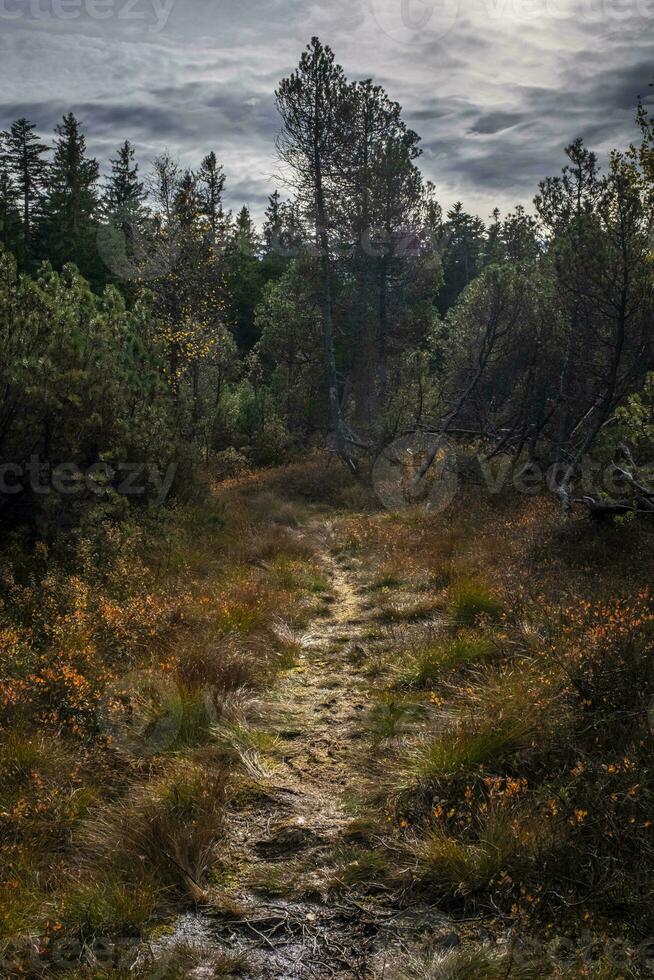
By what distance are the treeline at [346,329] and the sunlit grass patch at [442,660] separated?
3.68m

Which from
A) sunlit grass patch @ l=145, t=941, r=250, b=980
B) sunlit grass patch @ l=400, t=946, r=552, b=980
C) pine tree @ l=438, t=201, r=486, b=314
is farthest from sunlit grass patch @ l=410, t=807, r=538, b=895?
pine tree @ l=438, t=201, r=486, b=314

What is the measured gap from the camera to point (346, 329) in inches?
961

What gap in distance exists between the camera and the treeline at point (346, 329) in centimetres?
838

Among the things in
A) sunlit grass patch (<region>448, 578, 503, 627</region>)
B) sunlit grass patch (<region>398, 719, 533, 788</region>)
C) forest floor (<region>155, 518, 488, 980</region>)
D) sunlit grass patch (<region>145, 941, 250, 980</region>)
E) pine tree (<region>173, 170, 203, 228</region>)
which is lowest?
forest floor (<region>155, 518, 488, 980</region>)

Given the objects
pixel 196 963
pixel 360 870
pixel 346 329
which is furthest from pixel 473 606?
pixel 346 329

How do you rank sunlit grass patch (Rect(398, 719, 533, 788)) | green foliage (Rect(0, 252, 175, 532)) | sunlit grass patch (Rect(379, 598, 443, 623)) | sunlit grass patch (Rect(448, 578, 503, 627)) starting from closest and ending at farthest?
sunlit grass patch (Rect(398, 719, 533, 788)), sunlit grass patch (Rect(448, 578, 503, 627)), green foliage (Rect(0, 252, 175, 532)), sunlit grass patch (Rect(379, 598, 443, 623))

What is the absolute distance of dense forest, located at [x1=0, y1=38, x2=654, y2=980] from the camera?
3234 mm

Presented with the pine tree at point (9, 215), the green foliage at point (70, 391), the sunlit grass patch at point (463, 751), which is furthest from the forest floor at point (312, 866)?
the pine tree at point (9, 215)

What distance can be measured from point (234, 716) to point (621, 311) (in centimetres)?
980

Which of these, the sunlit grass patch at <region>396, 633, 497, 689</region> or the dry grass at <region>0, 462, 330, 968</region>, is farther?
the sunlit grass patch at <region>396, 633, 497, 689</region>

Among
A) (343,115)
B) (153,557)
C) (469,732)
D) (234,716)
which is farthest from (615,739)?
(343,115)

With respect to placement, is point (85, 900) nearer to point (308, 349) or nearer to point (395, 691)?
point (395, 691)

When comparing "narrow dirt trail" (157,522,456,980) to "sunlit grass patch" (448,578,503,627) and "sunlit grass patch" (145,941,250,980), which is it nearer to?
"sunlit grass patch" (145,941,250,980)

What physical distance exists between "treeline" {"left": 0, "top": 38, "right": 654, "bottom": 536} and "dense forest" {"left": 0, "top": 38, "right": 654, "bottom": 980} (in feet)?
0.30
